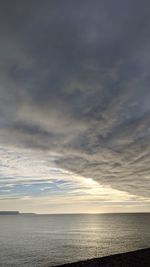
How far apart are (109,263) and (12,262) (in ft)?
109

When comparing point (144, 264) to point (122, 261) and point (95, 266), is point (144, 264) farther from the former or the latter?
point (95, 266)

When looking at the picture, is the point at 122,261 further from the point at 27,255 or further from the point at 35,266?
the point at 27,255

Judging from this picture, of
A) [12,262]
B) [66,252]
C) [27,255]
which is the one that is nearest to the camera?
[12,262]

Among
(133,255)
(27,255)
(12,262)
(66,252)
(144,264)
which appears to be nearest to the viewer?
(144,264)

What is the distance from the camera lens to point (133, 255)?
1834 inches

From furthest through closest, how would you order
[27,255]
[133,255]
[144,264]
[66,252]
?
[66,252]
[27,255]
[133,255]
[144,264]

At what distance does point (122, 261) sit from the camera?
4197cm

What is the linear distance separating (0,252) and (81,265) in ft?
165

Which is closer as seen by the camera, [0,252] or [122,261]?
[122,261]

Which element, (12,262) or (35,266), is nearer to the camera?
(35,266)

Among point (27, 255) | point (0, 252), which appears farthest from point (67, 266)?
point (0, 252)

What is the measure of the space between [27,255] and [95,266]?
137 feet

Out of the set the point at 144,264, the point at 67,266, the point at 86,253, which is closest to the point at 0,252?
the point at 86,253

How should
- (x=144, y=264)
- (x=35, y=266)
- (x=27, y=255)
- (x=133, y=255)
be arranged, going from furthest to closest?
1. (x=27, y=255)
2. (x=35, y=266)
3. (x=133, y=255)
4. (x=144, y=264)
